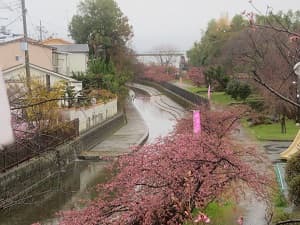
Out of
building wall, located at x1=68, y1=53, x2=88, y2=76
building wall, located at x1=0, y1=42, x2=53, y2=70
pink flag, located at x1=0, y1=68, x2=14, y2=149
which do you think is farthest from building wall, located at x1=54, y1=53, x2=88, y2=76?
pink flag, located at x1=0, y1=68, x2=14, y2=149

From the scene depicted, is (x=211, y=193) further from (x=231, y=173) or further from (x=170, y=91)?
(x=170, y=91)

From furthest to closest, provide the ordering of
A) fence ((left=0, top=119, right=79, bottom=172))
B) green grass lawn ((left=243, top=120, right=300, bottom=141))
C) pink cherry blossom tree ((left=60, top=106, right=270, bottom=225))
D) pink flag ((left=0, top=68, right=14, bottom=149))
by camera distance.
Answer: green grass lawn ((left=243, top=120, right=300, bottom=141)), fence ((left=0, top=119, right=79, bottom=172)), pink cherry blossom tree ((left=60, top=106, right=270, bottom=225)), pink flag ((left=0, top=68, right=14, bottom=149))

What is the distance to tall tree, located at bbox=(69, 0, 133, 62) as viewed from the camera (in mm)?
52812

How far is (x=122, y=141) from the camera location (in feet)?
96.1

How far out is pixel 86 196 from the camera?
1789 centimetres

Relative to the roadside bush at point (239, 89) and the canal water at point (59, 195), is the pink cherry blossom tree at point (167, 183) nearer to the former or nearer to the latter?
the canal water at point (59, 195)

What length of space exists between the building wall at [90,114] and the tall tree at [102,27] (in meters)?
16.0

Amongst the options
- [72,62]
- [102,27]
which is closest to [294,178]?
[72,62]

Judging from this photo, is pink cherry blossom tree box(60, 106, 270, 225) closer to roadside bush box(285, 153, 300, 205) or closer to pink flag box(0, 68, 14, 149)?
roadside bush box(285, 153, 300, 205)

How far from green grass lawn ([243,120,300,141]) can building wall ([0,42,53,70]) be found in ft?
52.8

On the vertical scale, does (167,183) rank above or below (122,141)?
above

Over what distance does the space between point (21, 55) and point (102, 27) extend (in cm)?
1830

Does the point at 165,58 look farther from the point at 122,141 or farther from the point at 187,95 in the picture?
the point at 122,141

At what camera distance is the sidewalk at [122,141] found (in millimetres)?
24922
